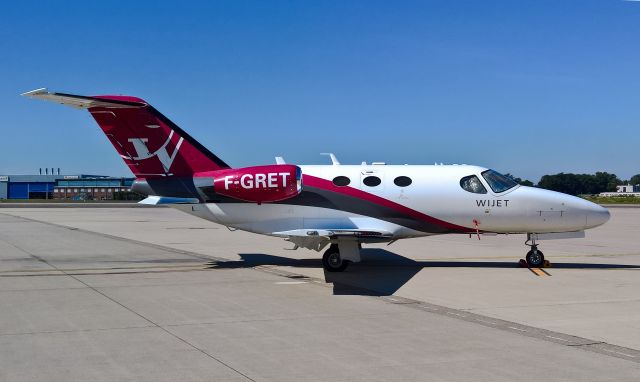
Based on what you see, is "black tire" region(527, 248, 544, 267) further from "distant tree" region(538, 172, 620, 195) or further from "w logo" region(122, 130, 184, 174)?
"distant tree" region(538, 172, 620, 195)

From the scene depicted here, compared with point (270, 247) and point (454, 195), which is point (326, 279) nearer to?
point (454, 195)

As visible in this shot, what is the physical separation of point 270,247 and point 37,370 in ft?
55.2

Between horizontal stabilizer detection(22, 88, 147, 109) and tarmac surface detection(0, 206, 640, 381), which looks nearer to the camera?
tarmac surface detection(0, 206, 640, 381)

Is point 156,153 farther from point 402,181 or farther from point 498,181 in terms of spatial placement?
point 498,181

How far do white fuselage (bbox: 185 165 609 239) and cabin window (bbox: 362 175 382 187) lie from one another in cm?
Answer: 8

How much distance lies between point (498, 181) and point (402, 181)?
249cm

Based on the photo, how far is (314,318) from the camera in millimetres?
10953

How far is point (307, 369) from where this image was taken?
7.81 metres

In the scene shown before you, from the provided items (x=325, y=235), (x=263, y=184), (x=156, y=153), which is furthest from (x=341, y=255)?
(x=156, y=153)

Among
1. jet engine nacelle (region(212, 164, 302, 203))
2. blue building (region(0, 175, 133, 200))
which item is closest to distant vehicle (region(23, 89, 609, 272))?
jet engine nacelle (region(212, 164, 302, 203))

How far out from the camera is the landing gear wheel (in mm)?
17109

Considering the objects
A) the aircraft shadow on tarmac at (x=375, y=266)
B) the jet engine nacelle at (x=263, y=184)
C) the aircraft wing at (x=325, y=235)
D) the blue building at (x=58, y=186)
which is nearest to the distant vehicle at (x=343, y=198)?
the jet engine nacelle at (x=263, y=184)

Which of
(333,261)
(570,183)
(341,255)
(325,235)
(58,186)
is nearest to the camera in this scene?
(325,235)

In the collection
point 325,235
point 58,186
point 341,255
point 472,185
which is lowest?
point 341,255
